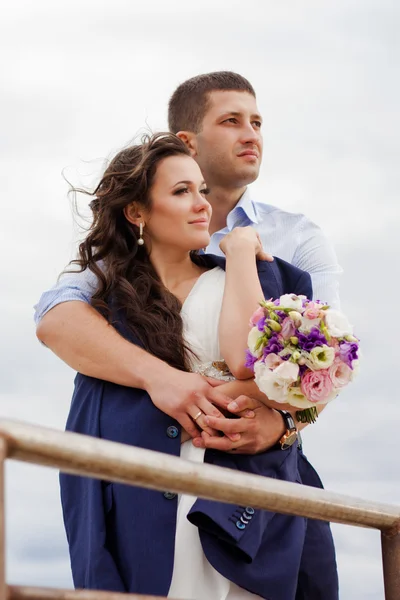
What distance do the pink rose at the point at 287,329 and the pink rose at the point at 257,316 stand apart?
0.10m

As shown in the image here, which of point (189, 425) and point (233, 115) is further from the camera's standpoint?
point (233, 115)

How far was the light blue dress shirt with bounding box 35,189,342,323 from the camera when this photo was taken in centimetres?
484

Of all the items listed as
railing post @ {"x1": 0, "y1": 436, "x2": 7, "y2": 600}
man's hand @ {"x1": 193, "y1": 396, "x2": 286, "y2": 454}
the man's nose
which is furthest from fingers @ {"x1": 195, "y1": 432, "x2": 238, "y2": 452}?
the man's nose

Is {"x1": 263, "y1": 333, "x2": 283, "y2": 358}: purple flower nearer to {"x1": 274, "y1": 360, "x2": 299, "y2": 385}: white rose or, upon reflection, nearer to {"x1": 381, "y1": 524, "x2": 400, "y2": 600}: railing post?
{"x1": 274, "y1": 360, "x2": 299, "y2": 385}: white rose

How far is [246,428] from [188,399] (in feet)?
0.73

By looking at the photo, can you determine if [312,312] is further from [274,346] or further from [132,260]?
[132,260]

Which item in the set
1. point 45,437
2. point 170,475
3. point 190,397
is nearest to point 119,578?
point 190,397

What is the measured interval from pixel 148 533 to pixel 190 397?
479mm

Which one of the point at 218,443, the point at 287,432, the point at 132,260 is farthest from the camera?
the point at 132,260

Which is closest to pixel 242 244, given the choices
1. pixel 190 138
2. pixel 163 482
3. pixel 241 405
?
pixel 241 405

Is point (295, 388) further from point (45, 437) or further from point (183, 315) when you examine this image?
point (45, 437)

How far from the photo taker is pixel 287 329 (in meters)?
3.30

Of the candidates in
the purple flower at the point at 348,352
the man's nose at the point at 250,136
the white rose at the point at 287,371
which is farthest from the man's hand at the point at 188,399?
the man's nose at the point at 250,136

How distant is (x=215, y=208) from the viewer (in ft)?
18.4
